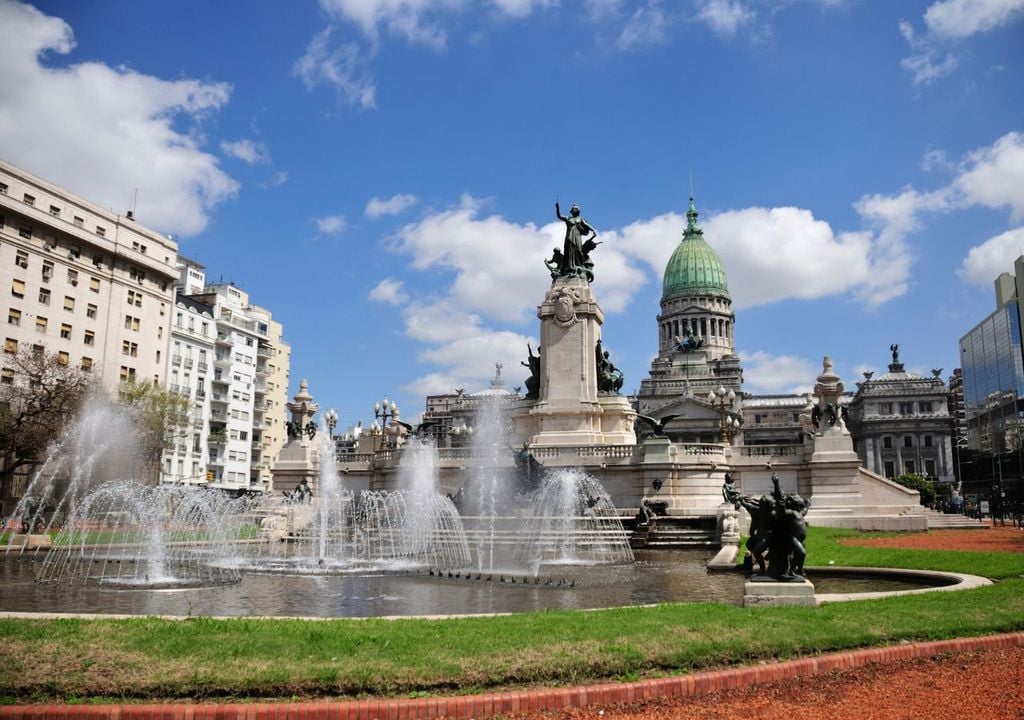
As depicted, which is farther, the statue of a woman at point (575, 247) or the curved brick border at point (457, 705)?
the statue of a woman at point (575, 247)

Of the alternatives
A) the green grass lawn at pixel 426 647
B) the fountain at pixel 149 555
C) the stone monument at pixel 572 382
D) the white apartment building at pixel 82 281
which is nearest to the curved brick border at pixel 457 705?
the green grass lawn at pixel 426 647

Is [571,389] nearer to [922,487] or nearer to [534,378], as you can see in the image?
[534,378]

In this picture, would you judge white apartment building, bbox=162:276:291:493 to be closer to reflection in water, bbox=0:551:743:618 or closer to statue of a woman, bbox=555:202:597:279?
statue of a woman, bbox=555:202:597:279

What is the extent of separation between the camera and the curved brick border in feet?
23.6

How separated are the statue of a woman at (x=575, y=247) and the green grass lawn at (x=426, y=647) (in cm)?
3803

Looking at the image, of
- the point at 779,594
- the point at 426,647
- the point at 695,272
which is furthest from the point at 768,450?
the point at 695,272

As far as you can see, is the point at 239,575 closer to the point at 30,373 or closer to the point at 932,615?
the point at 932,615

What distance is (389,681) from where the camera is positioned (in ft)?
26.2

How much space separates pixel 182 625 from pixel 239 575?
1040 centimetres

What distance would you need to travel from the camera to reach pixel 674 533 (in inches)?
1235

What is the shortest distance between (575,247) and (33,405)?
3304 cm

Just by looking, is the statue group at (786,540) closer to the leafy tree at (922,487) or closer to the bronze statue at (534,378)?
the bronze statue at (534,378)

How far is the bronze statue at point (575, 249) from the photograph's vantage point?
49125mm

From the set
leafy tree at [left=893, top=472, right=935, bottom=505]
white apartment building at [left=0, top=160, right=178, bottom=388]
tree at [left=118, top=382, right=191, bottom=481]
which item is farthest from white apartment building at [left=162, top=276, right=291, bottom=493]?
leafy tree at [left=893, top=472, right=935, bottom=505]
